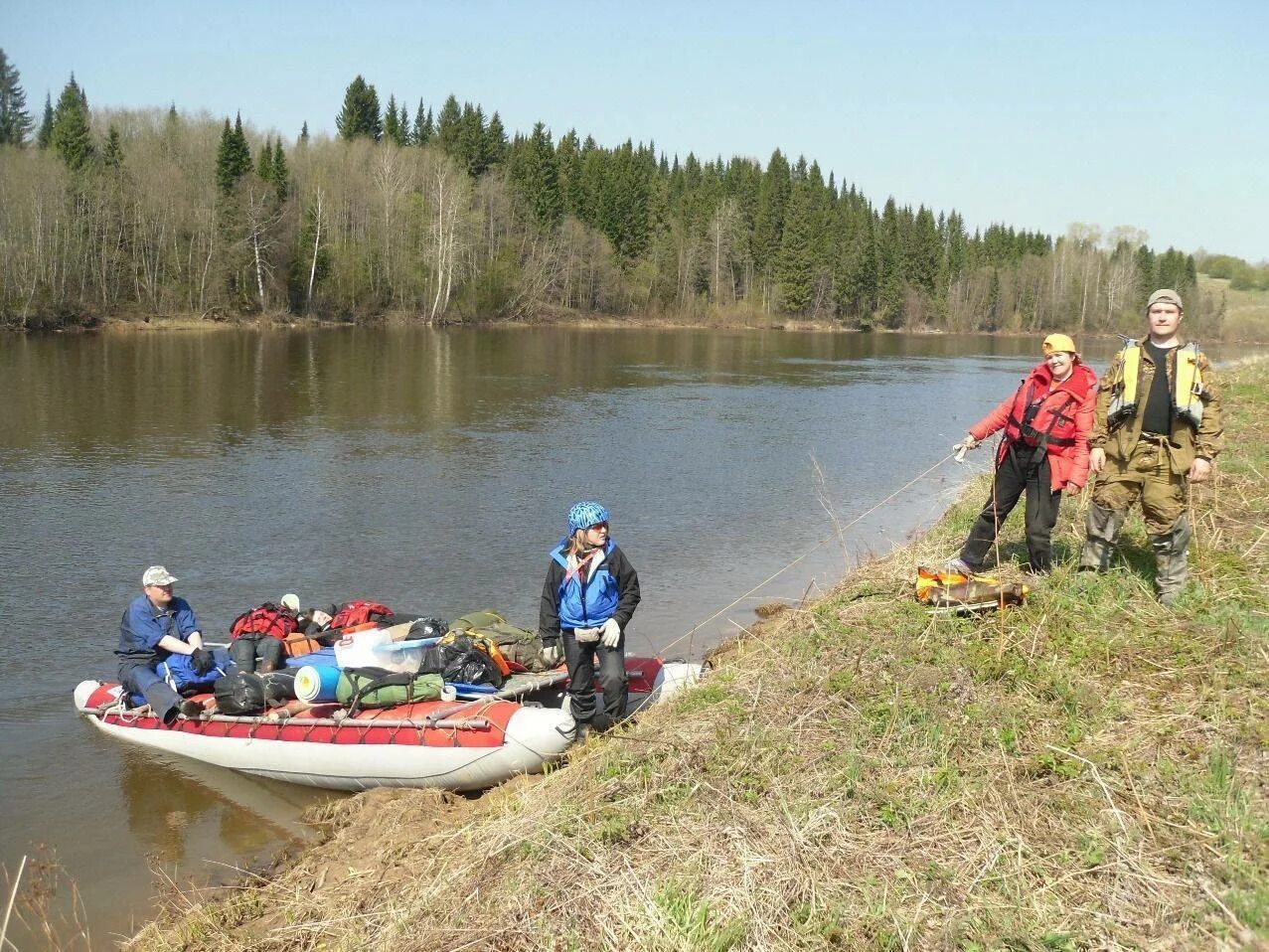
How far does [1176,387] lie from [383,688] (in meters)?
6.15

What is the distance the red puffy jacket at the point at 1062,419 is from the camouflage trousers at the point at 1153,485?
1.76 feet

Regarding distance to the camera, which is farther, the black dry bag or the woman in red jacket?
the black dry bag

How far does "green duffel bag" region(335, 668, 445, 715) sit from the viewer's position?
26.0 feet

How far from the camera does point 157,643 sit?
853cm

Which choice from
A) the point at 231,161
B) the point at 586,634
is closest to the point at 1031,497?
the point at 586,634

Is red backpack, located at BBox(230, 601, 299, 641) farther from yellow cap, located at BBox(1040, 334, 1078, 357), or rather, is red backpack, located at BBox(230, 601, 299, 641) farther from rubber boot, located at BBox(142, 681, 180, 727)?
yellow cap, located at BBox(1040, 334, 1078, 357)

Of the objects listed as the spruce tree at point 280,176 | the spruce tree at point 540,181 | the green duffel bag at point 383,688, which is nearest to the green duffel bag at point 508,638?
the green duffel bag at point 383,688

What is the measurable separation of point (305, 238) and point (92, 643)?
181 feet

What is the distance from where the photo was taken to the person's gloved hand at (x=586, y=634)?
22.5 ft

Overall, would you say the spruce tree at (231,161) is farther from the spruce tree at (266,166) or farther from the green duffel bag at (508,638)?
the green duffel bag at (508,638)

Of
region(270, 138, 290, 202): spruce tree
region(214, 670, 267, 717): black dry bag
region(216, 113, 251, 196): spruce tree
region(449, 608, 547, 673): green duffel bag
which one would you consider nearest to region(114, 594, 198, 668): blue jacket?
region(214, 670, 267, 717): black dry bag

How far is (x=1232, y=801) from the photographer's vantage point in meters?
4.21

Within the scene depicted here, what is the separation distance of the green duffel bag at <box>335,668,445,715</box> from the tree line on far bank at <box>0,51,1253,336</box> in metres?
46.0

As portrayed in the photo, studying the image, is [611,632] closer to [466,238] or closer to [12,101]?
[466,238]
